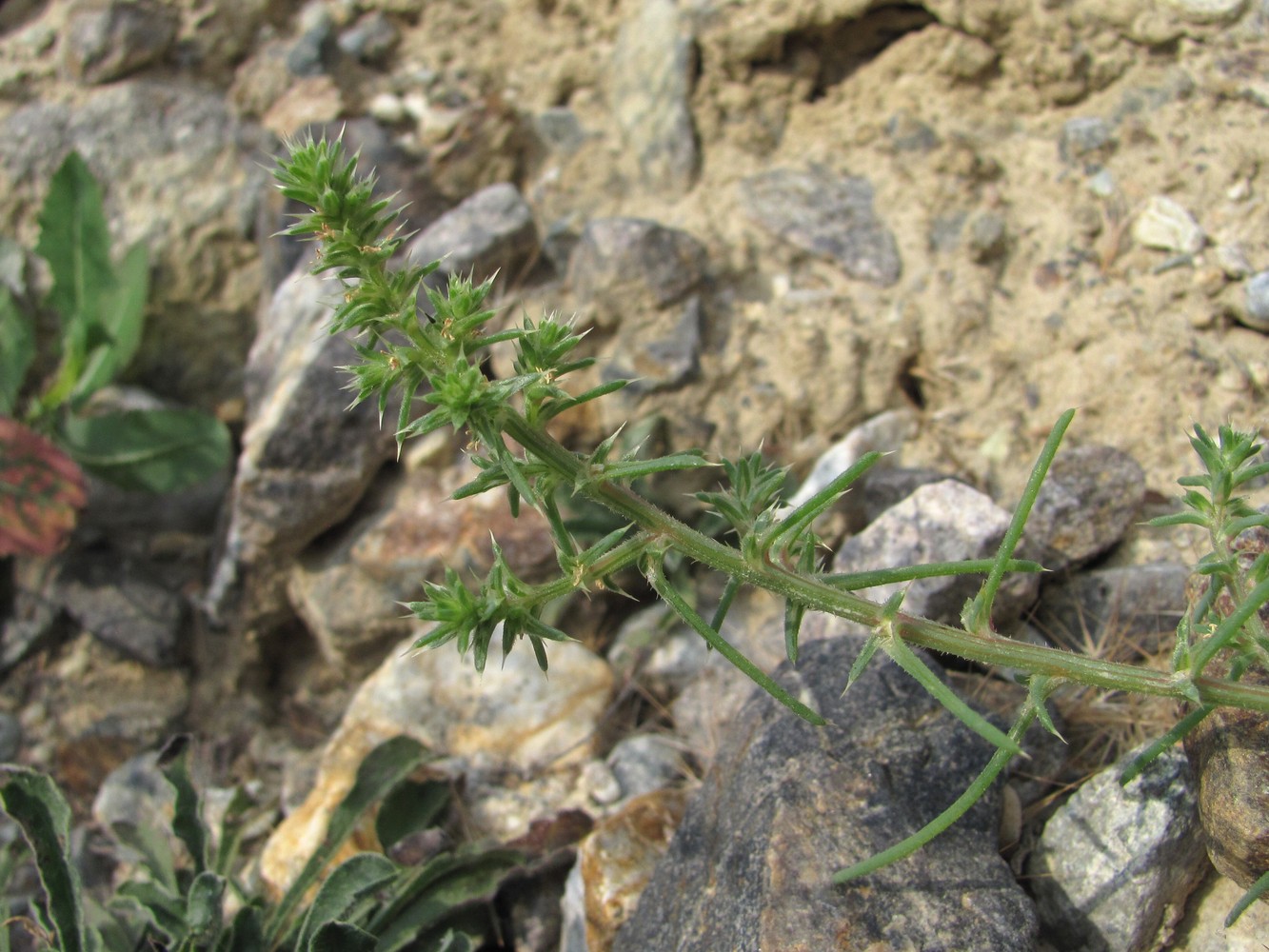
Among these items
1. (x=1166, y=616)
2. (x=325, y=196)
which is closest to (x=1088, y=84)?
(x=1166, y=616)

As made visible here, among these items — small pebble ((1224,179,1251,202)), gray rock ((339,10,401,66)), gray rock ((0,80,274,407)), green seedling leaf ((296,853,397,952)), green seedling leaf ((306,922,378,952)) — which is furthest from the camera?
gray rock ((339,10,401,66))

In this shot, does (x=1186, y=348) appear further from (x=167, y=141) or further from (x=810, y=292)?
(x=167, y=141)

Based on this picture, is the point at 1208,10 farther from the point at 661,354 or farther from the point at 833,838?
the point at 833,838

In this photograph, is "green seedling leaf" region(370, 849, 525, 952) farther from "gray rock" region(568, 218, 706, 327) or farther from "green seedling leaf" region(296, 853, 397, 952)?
"gray rock" region(568, 218, 706, 327)

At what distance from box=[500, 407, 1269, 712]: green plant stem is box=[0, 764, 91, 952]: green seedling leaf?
1849mm

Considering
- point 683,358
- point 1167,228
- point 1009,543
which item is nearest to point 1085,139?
point 1167,228

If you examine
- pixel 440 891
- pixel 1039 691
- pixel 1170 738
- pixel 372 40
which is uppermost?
pixel 372 40

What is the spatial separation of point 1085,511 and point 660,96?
2.30m

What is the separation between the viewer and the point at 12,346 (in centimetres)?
402

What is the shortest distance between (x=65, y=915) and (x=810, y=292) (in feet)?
9.65

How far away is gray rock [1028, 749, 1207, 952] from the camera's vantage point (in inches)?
80.0

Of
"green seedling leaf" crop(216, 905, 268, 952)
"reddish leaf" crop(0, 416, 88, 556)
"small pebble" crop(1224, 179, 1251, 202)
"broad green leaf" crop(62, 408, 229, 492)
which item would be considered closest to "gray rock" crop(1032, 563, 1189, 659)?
"small pebble" crop(1224, 179, 1251, 202)

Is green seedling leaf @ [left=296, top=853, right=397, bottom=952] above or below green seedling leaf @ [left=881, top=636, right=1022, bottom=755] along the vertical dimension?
below

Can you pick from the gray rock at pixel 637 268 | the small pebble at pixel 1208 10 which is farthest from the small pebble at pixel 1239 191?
the gray rock at pixel 637 268
